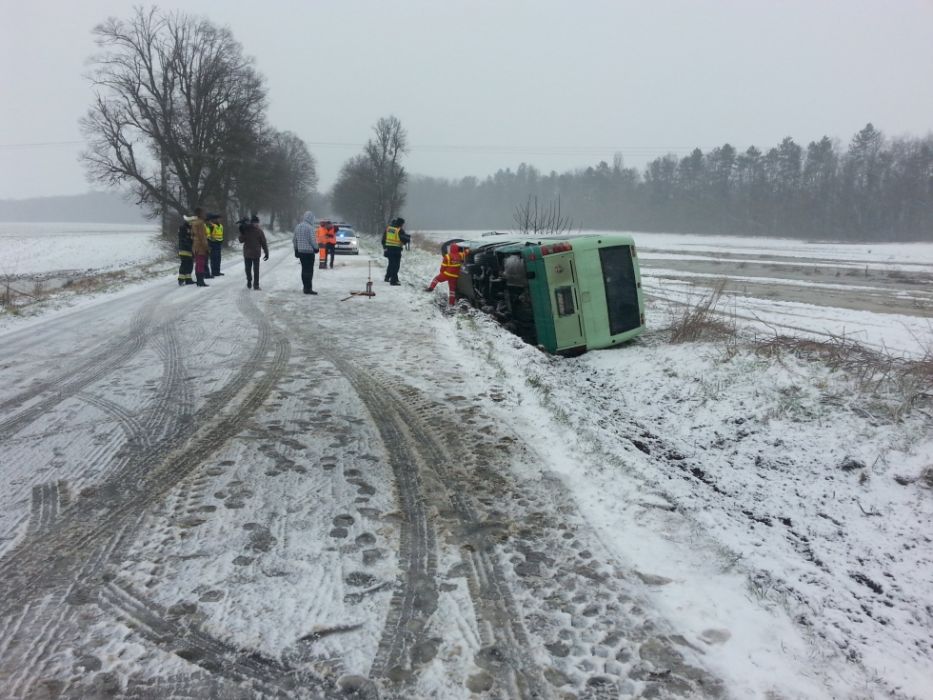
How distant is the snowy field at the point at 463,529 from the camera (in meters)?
2.24

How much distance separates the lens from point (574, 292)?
8.18m

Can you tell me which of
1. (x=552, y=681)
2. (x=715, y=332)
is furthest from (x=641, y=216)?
(x=552, y=681)

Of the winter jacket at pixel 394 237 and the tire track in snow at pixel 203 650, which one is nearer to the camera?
the tire track in snow at pixel 203 650

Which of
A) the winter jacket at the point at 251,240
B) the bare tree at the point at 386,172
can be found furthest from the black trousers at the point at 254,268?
the bare tree at the point at 386,172

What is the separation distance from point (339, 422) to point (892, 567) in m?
4.01

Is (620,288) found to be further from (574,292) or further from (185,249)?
(185,249)

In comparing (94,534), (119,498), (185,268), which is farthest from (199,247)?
(94,534)

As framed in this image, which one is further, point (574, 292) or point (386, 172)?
point (386, 172)

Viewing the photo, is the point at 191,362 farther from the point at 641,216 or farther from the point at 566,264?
the point at 641,216

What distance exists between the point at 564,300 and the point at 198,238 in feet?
33.6

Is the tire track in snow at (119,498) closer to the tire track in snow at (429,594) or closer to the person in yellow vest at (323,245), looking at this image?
the tire track in snow at (429,594)

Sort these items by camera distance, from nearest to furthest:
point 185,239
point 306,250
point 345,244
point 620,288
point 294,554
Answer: point 294,554, point 620,288, point 306,250, point 185,239, point 345,244

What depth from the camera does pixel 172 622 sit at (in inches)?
93.6

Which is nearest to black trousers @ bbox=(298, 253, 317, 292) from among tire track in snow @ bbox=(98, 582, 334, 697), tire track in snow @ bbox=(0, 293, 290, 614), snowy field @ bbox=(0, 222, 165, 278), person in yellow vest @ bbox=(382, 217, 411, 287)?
person in yellow vest @ bbox=(382, 217, 411, 287)
